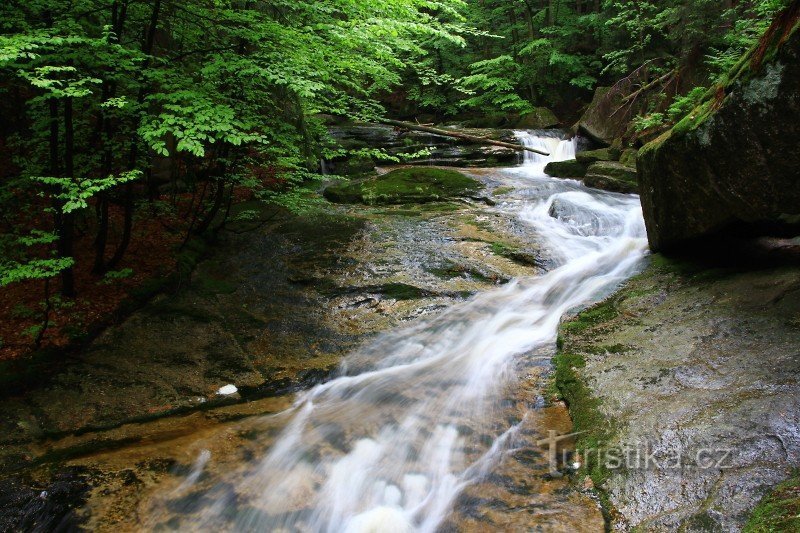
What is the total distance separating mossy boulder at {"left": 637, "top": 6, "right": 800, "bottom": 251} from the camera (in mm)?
3678

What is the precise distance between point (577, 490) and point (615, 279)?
4.03 metres

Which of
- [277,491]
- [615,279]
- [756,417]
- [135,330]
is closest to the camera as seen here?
[756,417]

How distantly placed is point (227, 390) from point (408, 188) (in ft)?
24.1

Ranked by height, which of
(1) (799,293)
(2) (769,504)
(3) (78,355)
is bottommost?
(3) (78,355)

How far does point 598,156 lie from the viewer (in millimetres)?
12305

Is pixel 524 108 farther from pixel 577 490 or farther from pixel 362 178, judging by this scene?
pixel 577 490

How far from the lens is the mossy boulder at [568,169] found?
482 inches

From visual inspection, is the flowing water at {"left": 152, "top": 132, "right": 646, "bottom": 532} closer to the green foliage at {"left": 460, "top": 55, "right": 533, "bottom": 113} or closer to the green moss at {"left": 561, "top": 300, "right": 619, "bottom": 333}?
the green moss at {"left": 561, "top": 300, "right": 619, "bottom": 333}

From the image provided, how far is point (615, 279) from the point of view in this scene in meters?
6.22

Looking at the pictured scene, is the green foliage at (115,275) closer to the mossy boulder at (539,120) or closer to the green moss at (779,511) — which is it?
the green moss at (779,511)

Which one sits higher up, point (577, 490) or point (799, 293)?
point (799, 293)

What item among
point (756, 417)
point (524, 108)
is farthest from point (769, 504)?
point (524, 108)

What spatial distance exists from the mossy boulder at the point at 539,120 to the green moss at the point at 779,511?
58.4 ft

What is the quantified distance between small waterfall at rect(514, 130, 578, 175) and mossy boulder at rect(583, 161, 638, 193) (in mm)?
2372
